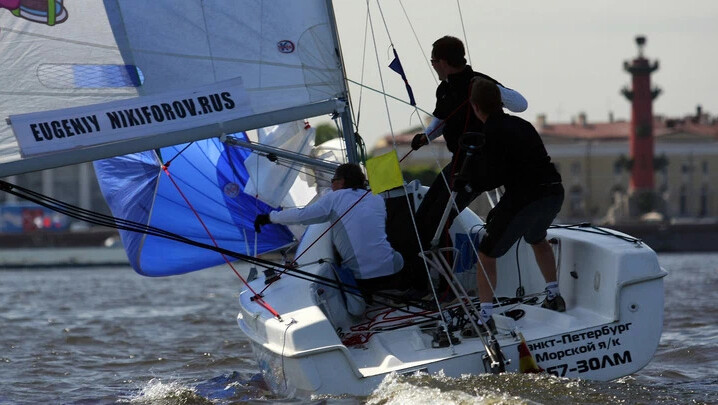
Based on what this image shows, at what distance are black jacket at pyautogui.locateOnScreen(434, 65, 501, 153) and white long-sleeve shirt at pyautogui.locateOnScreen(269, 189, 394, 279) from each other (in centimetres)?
51

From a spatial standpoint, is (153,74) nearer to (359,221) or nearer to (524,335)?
(359,221)

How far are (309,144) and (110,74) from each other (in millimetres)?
2168

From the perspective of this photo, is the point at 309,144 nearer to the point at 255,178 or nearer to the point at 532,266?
the point at 255,178

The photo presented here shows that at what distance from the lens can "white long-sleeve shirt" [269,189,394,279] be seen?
5996 millimetres

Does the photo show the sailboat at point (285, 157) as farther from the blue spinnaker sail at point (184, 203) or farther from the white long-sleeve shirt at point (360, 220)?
the blue spinnaker sail at point (184, 203)

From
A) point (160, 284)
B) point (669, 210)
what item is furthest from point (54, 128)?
point (669, 210)

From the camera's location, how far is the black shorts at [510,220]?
538 centimetres

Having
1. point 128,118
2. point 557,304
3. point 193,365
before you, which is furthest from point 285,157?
point 193,365

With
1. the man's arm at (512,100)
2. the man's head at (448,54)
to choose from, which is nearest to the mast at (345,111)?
the man's head at (448,54)

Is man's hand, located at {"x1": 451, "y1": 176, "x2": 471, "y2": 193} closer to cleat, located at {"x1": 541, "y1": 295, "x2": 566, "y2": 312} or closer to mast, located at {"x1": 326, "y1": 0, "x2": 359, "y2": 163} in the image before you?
cleat, located at {"x1": 541, "y1": 295, "x2": 566, "y2": 312}

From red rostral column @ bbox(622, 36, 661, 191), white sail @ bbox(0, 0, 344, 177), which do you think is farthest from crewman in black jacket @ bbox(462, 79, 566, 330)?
red rostral column @ bbox(622, 36, 661, 191)

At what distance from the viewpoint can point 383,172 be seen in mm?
5535

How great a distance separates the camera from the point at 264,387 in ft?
21.0

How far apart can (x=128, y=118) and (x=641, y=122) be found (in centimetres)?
5963
